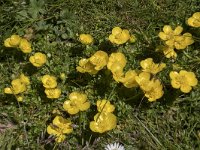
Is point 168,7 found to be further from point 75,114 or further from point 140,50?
point 75,114

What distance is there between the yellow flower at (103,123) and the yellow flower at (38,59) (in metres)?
0.68

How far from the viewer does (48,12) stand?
3959mm

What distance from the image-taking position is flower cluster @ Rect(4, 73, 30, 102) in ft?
11.1

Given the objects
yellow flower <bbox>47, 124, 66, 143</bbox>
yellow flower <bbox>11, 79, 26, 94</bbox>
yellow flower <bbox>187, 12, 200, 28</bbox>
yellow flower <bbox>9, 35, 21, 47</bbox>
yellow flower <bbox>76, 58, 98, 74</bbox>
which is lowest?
yellow flower <bbox>47, 124, 66, 143</bbox>

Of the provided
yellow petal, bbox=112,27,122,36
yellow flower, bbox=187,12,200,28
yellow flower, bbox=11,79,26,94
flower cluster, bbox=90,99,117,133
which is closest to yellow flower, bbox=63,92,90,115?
flower cluster, bbox=90,99,117,133

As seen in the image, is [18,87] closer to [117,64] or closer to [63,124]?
[63,124]

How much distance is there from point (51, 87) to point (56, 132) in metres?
0.38

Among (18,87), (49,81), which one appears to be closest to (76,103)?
(49,81)

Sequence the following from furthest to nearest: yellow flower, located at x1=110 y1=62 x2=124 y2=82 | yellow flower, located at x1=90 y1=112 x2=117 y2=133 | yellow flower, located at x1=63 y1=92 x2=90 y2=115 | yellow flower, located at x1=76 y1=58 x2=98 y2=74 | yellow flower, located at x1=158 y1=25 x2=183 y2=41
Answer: yellow flower, located at x1=158 y1=25 x2=183 y2=41, yellow flower, located at x1=76 y1=58 x2=98 y2=74, yellow flower, located at x1=110 y1=62 x2=124 y2=82, yellow flower, located at x1=63 y1=92 x2=90 y2=115, yellow flower, located at x1=90 y1=112 x2=117 y2=133

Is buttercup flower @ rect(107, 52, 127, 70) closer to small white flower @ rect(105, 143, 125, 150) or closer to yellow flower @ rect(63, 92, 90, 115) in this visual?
yellow flower @ rect(63, 92, 90, 115)

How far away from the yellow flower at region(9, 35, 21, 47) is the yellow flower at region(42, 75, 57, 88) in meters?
0.38

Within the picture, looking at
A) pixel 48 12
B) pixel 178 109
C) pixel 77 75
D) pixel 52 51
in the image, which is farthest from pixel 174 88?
pixel 48 12

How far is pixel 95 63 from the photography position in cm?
342

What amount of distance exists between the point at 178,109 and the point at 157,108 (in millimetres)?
147
